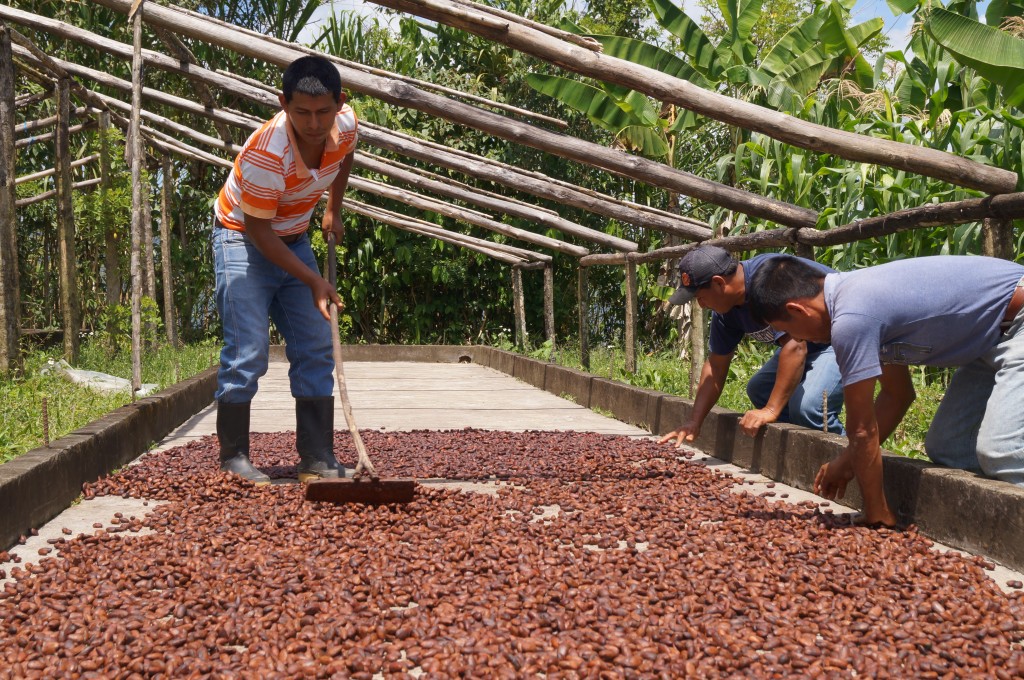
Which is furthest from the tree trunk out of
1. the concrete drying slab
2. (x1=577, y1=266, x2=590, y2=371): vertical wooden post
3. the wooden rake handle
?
the wooden rake handle

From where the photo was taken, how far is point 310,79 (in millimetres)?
3752

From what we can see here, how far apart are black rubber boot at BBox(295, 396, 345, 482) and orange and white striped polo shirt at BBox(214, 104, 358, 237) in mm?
787

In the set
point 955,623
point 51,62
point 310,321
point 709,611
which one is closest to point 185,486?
point 310,321

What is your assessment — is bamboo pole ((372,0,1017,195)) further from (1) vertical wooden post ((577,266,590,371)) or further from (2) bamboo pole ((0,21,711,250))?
(1) vertical wooden post ((577,266,590,371))

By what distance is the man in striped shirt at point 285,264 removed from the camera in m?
3.95

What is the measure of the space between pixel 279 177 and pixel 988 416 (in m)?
2.81

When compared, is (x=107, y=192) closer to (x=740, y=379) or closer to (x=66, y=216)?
(x=66, y=216)

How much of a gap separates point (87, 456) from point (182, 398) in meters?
2.61

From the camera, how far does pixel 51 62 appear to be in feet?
24.3

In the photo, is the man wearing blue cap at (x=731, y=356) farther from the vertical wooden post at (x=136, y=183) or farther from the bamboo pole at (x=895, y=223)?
the vertical wooden post at (x=136, y=183)

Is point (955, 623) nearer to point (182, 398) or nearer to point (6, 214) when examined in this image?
point (182, 398)

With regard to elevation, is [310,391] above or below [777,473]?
above

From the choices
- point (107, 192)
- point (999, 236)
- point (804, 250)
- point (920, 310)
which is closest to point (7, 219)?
Result: point (107, 192)

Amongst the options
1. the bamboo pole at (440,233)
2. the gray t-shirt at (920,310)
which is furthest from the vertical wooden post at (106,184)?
the gray t-shirt at (920,310)
